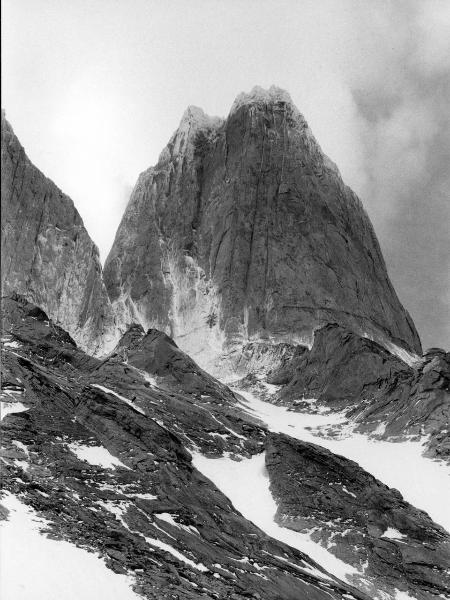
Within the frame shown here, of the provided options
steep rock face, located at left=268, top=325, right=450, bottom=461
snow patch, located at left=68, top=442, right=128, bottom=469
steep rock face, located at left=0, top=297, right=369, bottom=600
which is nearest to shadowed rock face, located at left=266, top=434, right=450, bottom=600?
steep rock face, located at left=0, top=297, right=369, bottom=600

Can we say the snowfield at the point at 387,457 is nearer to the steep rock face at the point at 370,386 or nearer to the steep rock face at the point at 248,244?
the steep rock face at the point at 370,386

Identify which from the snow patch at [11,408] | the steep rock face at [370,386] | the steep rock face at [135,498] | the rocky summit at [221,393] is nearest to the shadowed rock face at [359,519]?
the rocky summit at [221,393]

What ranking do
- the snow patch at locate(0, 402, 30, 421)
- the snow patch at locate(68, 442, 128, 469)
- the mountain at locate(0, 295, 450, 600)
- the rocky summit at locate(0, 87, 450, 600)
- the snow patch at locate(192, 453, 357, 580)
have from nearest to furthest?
the mountain at locate(0, 295, 450, 600), the rocky summit at locate(0, 87, 450, 600), the snow patch at locate(68, 442, 128, 469), the snow patch at locate(0, 402, 30, 421), the snow patch at locate(192, 453, 357, 580)

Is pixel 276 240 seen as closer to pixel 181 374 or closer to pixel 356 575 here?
Result: pixel 181 374

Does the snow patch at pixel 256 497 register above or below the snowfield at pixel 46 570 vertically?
above

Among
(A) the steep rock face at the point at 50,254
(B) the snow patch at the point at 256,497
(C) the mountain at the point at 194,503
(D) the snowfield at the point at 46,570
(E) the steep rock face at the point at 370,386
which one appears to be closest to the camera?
(D) the snowfield at the point at 46,570

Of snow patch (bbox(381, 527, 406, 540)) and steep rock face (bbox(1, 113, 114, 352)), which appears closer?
snow patch (bbox(381, 527, 406, 540))

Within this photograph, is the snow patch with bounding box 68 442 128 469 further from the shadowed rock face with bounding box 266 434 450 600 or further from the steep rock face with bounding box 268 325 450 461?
the steep rock face with bounding box 268 325 450 461
